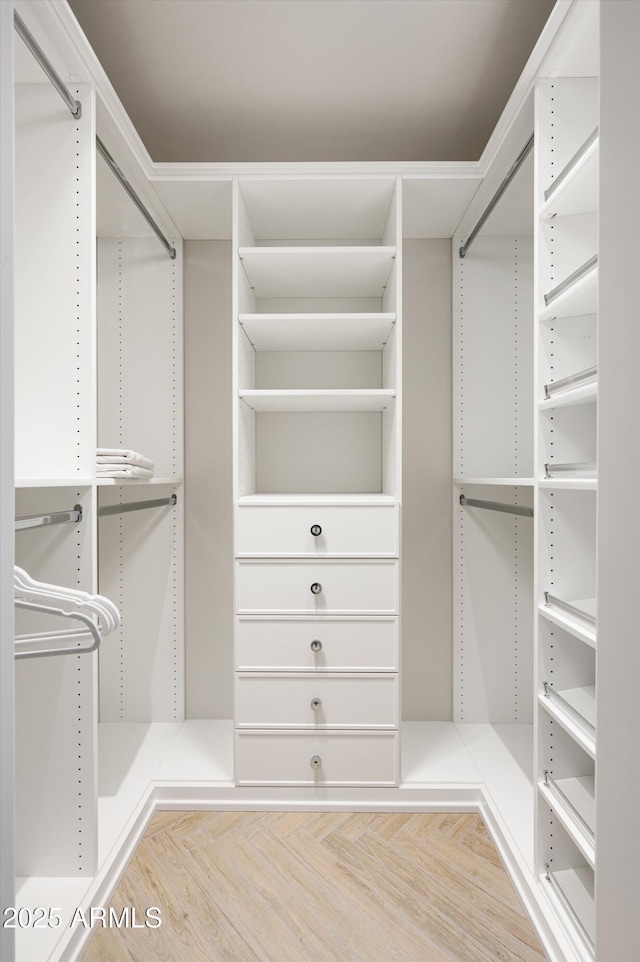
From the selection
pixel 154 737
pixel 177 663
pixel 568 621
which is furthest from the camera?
pixel 177 663

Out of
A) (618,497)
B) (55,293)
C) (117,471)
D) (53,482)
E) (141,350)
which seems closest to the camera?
(618,497)

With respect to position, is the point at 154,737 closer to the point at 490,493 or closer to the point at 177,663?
the point at 177,663

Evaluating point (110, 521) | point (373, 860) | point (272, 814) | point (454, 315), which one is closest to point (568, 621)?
point (373, 860)

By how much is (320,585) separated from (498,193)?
4.45 feet

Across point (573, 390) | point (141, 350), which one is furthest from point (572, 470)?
point (141, 350)

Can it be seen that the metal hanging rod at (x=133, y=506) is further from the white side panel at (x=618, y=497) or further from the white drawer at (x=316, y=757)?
the white side panel at (x=618, y=497)

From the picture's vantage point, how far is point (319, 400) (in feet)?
6.83

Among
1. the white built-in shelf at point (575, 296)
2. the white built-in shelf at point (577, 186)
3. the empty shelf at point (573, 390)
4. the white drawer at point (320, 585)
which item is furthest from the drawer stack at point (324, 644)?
the white built-in shelf at point (577, 186)

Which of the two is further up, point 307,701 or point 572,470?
point 572,470

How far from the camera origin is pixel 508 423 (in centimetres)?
243

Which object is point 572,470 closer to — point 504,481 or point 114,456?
point 504,481

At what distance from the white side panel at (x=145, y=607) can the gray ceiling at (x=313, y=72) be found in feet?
4.49

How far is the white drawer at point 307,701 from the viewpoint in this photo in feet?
6.28

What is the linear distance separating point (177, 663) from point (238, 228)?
1686mm
